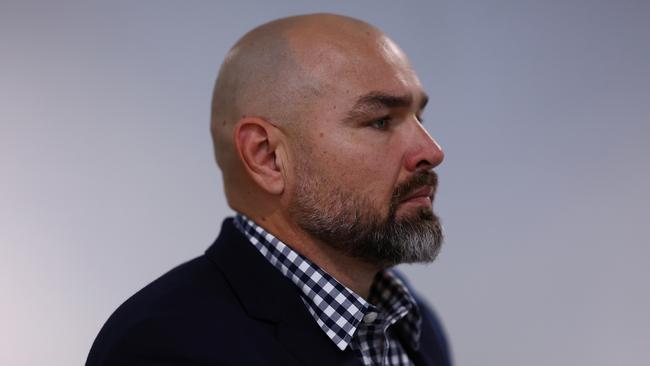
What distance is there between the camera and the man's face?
1.56 m

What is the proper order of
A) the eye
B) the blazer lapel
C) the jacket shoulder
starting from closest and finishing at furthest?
the jacket shoulder → the blazer lapel → the eye

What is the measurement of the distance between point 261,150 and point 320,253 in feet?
0.84

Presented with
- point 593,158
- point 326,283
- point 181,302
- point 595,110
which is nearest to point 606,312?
point 593,158

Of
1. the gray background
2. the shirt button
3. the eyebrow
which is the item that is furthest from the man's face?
the gray background

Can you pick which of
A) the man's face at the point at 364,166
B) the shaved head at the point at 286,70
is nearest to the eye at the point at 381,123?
the man's face at the point at 364,166

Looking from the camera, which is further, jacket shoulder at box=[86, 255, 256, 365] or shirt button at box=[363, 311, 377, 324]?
shirt button at box=[363, 311, 377, 324]

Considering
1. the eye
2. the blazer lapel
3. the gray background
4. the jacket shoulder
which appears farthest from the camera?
the gray background

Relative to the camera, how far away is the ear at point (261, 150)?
1606 mm

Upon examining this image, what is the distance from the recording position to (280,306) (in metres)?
1.51

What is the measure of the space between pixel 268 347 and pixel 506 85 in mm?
1880

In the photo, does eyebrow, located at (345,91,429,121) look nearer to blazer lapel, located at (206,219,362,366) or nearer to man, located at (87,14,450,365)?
man, located at (87,14,450,365)

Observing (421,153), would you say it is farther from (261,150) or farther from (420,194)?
(261,150)

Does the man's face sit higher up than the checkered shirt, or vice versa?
the man's face

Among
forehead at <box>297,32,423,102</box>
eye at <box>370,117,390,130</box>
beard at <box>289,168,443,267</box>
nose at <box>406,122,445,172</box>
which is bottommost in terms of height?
beard at <box>289,168,443,267</box>
